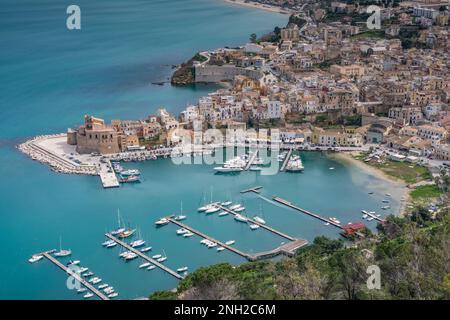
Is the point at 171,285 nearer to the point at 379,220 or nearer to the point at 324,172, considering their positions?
the point at 379,220

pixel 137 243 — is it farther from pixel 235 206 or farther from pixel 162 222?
pixel 235 206

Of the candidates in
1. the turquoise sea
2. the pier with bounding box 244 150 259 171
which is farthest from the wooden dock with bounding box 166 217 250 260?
the pier with bounding box 244 150 259 171

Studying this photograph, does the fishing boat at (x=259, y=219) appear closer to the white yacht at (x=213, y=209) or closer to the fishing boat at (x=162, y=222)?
the white yacht at (x=213, y=209)

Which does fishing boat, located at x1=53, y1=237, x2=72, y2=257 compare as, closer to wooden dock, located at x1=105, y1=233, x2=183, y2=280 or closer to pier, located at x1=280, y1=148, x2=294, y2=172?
wooden dock, located at x1=105, y1=233, x2=183, y2=280

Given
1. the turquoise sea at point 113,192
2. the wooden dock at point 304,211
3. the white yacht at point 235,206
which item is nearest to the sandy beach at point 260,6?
the turquoise sea at point 113,192

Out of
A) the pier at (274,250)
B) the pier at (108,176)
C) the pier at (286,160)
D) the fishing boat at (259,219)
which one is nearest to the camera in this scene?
the pier at (274,250)

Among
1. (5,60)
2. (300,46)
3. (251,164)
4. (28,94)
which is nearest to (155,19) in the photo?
(5,60)
